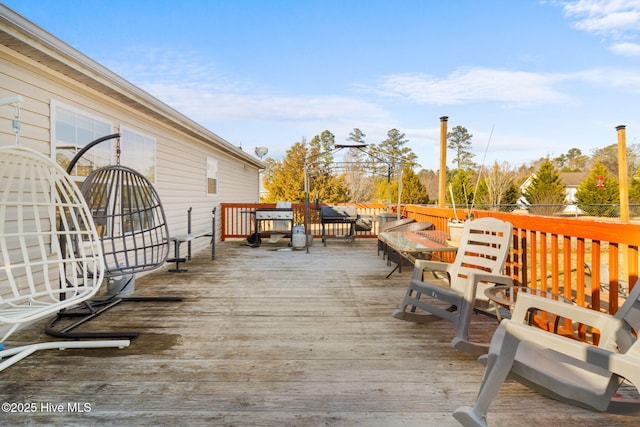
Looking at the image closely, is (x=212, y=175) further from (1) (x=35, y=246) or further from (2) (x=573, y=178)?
(2) (x=573, y=178)

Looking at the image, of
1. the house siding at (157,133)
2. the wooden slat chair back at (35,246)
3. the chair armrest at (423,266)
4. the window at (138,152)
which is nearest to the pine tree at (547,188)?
the house siding at (157,133)

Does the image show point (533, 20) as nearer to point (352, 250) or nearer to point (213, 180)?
point (352, 250)

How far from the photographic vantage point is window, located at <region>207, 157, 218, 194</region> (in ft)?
26.7

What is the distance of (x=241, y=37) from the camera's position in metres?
10.9

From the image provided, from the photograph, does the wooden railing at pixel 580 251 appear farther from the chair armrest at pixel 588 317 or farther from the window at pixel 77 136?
the window at pixel 77 136

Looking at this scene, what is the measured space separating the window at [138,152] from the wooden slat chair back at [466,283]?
13.6 feet

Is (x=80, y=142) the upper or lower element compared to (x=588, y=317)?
upper

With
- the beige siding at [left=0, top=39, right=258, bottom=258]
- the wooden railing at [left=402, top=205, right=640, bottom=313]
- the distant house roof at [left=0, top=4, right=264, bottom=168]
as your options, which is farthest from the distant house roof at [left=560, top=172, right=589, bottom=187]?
the distant house roof at [left=0, top=4, right=264, bottom=168]

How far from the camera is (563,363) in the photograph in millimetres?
1550

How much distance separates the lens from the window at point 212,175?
814cm

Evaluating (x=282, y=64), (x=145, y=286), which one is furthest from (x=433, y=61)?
(x=145, y=286)

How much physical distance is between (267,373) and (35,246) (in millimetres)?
2742

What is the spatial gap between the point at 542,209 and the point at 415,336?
53.9ft

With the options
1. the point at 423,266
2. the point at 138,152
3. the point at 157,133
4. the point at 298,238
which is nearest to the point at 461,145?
the point at 298,238
